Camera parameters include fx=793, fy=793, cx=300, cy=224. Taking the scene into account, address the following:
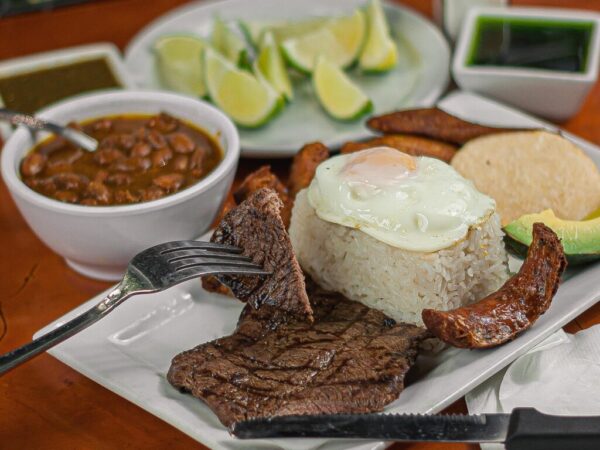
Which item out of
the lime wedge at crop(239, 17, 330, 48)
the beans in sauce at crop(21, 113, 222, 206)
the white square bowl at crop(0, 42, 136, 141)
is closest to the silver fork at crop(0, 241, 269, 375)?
the beans in sauce at crop(21, 113, 222, 206)

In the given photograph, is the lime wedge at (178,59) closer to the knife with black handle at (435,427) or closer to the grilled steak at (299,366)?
the grilled steak at (299,366)

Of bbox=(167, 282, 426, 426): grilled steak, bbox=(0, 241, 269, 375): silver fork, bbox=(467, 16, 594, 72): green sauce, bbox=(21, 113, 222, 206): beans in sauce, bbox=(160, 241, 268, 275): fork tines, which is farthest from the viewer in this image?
bbox=(467, 16, 594, 72): green sauce

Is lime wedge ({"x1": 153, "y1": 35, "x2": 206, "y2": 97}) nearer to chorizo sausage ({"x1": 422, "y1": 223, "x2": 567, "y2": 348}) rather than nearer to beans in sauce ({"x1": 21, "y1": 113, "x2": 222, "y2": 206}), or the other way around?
beans in sauce ({"x1": 21, "y1": 113, "x2": 222, "y2": 206})

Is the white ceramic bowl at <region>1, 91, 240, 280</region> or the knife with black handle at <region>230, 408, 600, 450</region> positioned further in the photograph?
the white ceramic bowl at <region>1, 91, 240, 280</region>

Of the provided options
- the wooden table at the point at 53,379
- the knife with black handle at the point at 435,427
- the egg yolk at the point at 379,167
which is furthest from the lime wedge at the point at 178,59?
the knife with black handle at the point at 435,427

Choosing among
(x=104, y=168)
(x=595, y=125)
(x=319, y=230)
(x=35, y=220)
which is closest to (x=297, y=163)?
(x=319, y=230)

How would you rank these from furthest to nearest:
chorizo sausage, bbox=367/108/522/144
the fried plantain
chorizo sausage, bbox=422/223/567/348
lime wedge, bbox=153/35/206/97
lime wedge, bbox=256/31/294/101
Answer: lime wedge, bbox=153/35/206/97
lime wedge, bbox=256/31/294/101
chorizo sausage, bbox=367/108/522/144
the fried plantain
chorizo sausage, bbox=422/223/567/348
